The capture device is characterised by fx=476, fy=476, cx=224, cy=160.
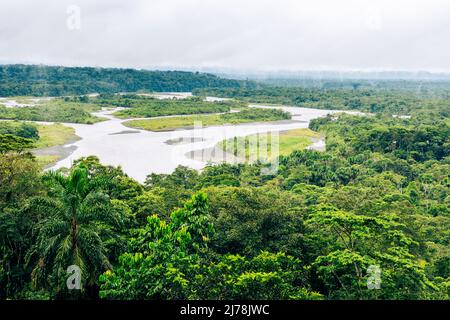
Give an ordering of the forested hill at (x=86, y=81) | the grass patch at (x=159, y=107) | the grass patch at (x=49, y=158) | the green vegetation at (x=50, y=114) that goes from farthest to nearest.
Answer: the forested hill at (x=86, y=81)
the grass patch at (x=159, y=107)
the green vegetation at (x=50, y=114)
the grass patch at (x=49, y=158)

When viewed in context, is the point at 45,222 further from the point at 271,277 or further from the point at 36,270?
the point at 271,277

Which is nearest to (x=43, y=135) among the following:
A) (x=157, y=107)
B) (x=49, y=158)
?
(x=49, y=158)

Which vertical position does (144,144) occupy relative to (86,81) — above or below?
below

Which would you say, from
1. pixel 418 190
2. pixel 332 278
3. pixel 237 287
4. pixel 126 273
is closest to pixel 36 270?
pixel 126 273

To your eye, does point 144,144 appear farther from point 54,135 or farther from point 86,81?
point 86,81

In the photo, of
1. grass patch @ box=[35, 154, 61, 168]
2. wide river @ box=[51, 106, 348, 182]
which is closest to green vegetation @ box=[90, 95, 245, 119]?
wide river @ box=[51, 106, 348, 182]

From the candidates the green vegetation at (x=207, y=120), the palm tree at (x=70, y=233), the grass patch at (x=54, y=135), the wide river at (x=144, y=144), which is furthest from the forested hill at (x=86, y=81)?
the palm tree at (x=70, y=233)

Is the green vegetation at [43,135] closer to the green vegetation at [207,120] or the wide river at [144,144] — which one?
the wide river at [144,144]
